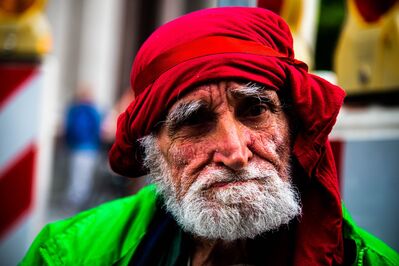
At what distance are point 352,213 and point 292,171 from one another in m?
0.85

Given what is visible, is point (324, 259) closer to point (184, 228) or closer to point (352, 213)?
point (184, 228)

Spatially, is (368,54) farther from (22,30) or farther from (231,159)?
(22,30)

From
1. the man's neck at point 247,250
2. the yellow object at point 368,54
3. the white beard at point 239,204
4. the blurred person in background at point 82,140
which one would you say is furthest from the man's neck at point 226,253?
the blurred person in background at point 82,140

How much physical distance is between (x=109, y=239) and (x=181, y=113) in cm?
68

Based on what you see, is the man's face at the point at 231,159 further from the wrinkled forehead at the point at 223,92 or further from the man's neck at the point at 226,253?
the man's neck at the point at 226,253

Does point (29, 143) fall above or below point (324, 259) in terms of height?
below

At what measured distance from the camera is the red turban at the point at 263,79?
220cm

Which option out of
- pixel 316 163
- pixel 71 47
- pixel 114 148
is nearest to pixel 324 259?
pixel 316 163

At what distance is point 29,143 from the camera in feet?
14.3

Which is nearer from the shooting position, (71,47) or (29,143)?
(29,143)

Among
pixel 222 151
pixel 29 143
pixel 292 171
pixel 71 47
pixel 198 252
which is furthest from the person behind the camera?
pixel 71 47

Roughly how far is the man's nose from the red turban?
0.62 feet

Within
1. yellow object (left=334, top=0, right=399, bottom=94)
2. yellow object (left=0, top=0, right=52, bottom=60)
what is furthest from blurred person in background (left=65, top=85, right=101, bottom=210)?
yellow object (left=334, top=0, right=399, bottom=94)

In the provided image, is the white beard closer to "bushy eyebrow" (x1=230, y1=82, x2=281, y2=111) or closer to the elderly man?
the elderly man
